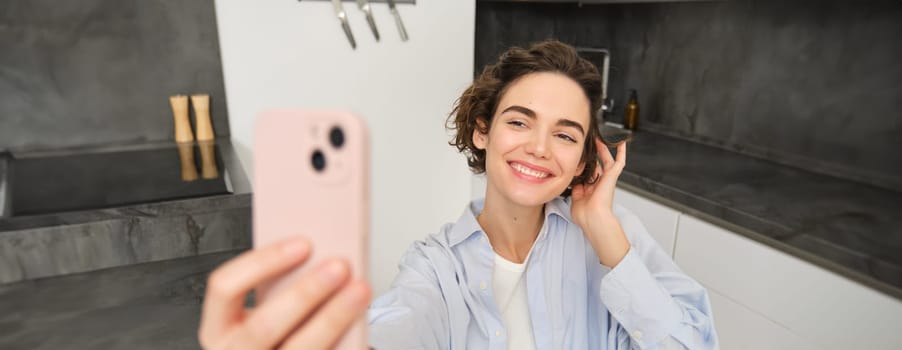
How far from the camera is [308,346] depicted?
1.11 ft

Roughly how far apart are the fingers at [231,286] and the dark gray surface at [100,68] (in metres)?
1.67

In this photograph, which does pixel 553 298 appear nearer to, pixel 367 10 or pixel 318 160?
pixel 318 160

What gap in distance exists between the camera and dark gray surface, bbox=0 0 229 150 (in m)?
1.61

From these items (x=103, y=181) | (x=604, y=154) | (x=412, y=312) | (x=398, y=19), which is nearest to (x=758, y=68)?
(x=604, y=154)

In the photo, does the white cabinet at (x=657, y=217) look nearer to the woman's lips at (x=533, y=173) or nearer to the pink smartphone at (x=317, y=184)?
the woman's lips at (x=533, y=173)

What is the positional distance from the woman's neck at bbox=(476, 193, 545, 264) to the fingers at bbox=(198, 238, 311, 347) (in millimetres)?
731

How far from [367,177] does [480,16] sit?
85.0 inches

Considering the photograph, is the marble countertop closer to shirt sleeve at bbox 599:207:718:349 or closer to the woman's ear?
shirt sleeve at bbox 599:207:718:349

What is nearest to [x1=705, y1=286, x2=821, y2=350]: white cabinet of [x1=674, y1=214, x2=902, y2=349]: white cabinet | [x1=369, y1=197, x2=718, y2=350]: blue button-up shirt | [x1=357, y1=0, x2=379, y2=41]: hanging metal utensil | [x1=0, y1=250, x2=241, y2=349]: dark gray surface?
[x1=674, y1=214, x2=902, y2=349]: white cabinet

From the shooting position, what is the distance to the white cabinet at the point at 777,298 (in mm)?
1134

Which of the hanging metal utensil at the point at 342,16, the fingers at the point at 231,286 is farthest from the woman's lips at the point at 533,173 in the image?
the hanging metal utensil at the point at 342,16

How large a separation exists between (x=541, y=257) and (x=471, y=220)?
157 millimetres

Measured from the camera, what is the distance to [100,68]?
1.69 m

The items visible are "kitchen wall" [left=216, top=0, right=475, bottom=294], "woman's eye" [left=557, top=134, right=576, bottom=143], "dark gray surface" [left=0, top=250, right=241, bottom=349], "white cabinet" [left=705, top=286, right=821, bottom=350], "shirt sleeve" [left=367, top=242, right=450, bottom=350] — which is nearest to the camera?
"dark gray surface" [left=0, top=250, right=241, bottom=349]
